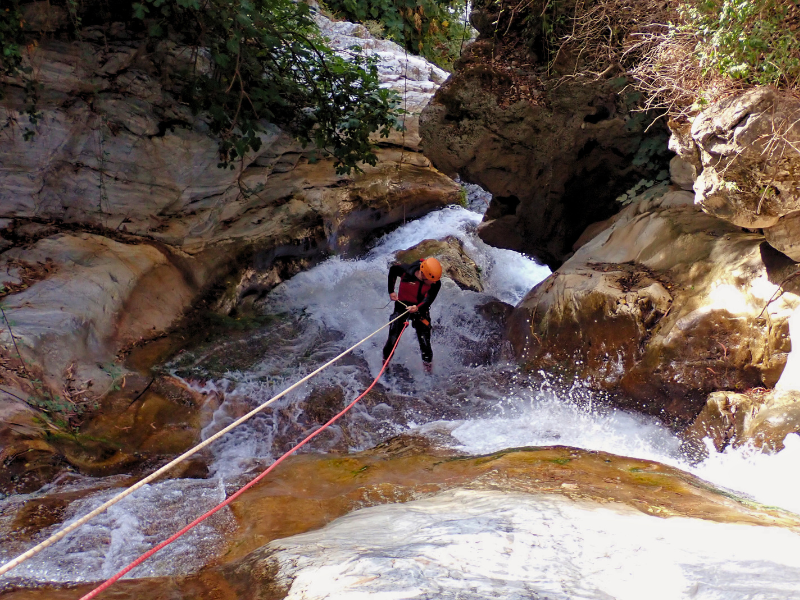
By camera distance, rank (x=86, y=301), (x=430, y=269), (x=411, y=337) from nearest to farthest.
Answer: (x=86, y=301) → (x=430, y=269) → (x=411, y=337)

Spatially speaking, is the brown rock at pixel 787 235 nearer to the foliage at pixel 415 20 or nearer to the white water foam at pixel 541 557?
the white water foam at pixel 541 557

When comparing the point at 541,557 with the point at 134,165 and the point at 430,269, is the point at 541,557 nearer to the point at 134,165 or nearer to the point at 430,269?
the point at 430,269

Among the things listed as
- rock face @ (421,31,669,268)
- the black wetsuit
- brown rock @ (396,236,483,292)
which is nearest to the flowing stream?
the black wetsuit

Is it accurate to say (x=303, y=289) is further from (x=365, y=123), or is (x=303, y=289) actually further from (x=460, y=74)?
(x=460, y=74)

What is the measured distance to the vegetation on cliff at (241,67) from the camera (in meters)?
5.39

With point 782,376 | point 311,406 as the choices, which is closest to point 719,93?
point 782,376

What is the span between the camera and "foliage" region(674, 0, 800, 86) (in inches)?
143

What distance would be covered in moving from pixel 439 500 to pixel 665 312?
10.3 feet

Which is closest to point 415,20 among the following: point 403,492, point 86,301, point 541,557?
point 86,301

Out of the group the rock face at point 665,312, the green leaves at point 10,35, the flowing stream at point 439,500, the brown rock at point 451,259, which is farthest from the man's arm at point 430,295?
the green leaves at point 10,35

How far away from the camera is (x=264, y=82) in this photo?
655cm

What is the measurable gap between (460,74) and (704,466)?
5077mm

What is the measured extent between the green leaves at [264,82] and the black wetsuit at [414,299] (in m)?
1.74

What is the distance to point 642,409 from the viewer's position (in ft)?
16.4
